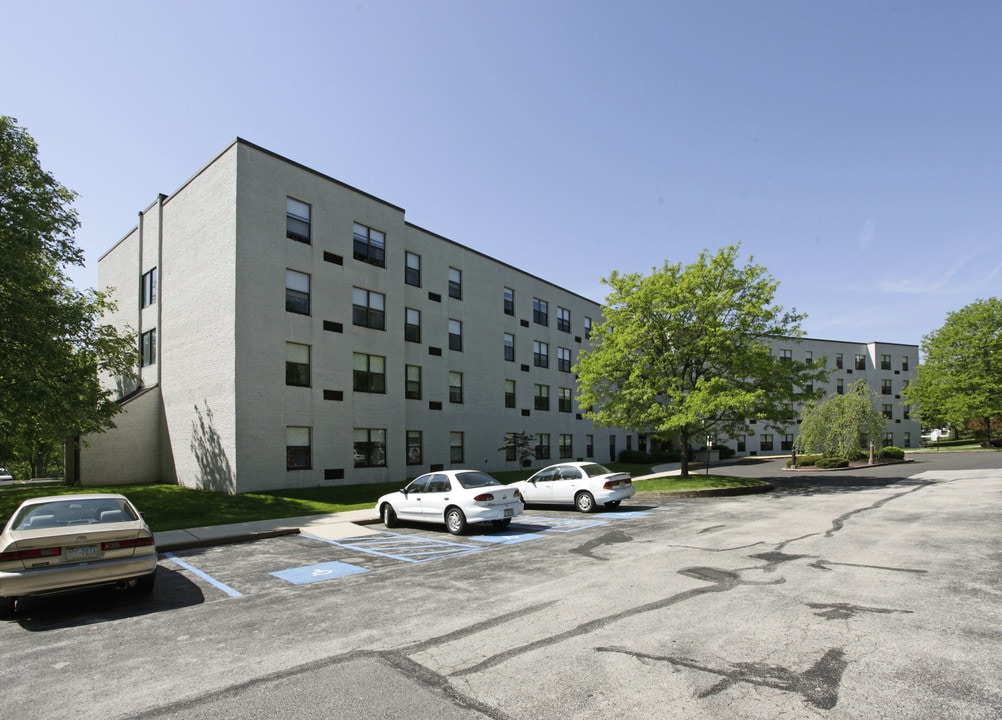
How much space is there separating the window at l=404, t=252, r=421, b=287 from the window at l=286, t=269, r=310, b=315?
610 centimetres

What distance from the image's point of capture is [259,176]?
22.6 metres

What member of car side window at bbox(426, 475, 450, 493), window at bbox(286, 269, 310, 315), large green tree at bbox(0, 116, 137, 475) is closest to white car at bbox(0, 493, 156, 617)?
car side window at bbox(426, 475, 450, 493)

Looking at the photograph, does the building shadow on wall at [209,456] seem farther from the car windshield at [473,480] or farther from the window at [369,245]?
the car windshield at [473,480]

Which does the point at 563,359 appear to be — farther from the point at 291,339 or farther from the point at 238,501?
the point at 238,501

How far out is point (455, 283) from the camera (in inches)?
1262

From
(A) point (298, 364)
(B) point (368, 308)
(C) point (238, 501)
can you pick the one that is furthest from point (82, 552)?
(B) point (368, 308)

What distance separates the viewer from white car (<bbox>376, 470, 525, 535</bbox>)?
1369 centimetres

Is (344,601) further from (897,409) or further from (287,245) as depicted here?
(897,409)

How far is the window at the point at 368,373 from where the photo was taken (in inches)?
998

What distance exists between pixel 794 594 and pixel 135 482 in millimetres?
27253

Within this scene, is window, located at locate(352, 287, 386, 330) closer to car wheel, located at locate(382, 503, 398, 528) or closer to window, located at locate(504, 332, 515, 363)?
window, located at locate(504, 332, 515, 363)

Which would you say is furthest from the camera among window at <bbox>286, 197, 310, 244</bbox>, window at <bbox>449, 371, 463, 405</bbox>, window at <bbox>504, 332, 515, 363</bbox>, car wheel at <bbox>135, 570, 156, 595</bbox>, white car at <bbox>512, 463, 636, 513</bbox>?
window at <bbox>504, 332, 515, 363</bbox>

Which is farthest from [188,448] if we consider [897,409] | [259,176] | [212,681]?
[897,409]

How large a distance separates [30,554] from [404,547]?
6.54 metres
